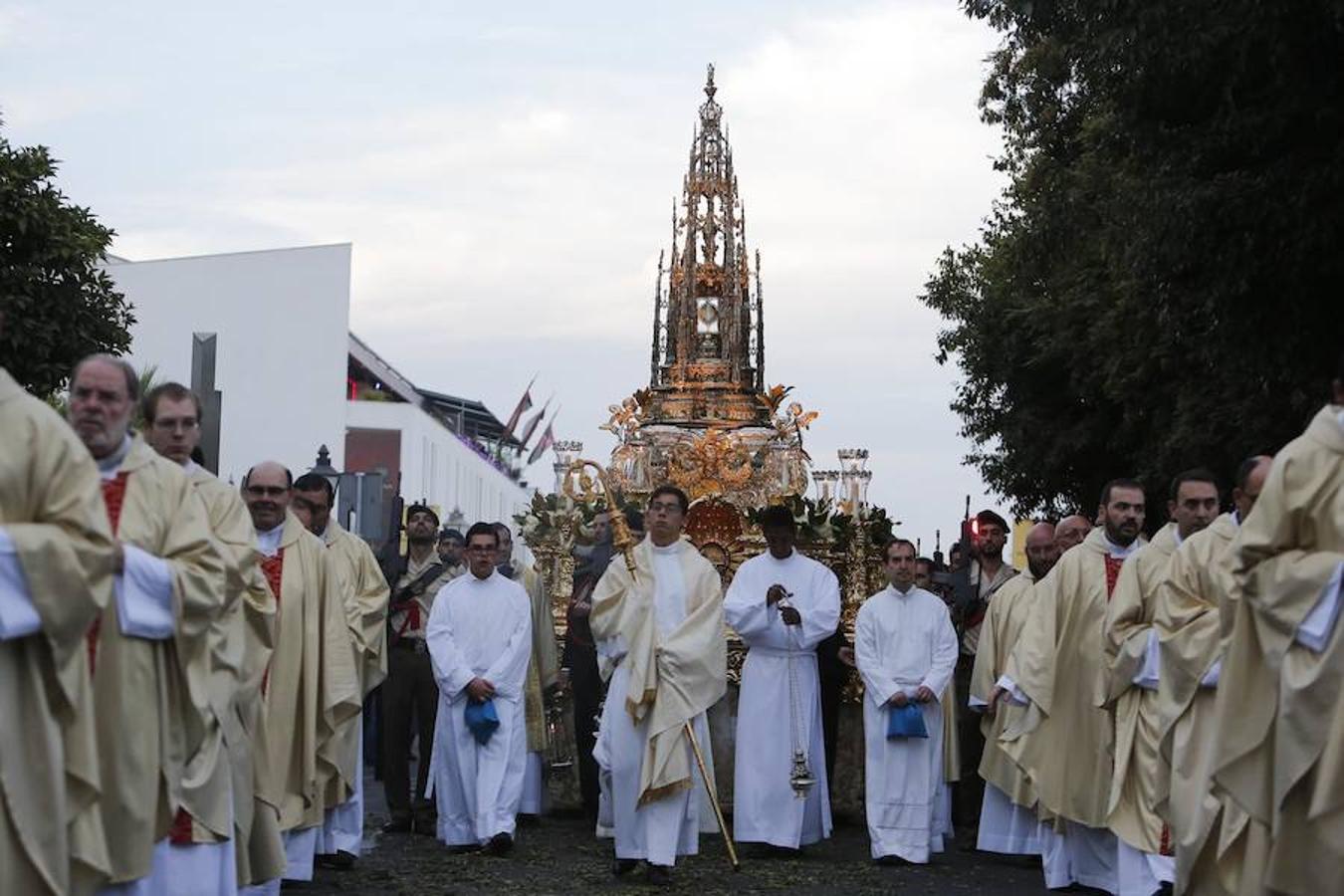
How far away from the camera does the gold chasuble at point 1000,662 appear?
1420 cm

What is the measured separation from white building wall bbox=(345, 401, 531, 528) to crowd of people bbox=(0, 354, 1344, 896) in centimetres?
5301

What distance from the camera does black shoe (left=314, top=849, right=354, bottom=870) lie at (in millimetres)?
13016

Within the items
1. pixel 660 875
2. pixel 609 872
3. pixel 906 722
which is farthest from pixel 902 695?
pixel 660 875

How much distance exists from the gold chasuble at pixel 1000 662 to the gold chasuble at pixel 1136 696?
2530 mm

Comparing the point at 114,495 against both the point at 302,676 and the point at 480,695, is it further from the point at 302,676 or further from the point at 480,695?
the point at 480,695

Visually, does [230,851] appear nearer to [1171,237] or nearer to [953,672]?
[953,672]

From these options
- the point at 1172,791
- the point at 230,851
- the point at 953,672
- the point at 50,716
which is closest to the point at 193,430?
the point at 230,851

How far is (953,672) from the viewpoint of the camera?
15281 millimetres

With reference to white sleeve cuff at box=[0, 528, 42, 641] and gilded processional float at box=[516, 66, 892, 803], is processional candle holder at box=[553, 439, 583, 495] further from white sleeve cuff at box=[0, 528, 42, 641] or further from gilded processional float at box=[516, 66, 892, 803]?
white sleeve cuff at box=[0, 528, 42, 641]

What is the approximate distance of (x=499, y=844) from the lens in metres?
13.7

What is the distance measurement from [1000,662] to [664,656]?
264 centimetres

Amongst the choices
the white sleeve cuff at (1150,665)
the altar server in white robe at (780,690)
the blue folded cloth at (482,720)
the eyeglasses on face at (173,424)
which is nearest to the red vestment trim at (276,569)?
the blue folded cloth at (482,720)

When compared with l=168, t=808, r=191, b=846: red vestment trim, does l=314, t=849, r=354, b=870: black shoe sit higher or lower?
lower

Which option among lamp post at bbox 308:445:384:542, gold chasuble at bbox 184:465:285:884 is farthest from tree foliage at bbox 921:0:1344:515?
gold chasuble at bbox 184:465:285:884
